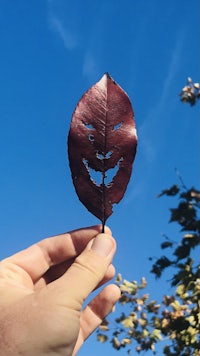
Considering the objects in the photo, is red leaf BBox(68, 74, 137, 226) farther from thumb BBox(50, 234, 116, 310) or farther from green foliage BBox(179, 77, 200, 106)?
green foliage BBox(179, 77, 200, 106)

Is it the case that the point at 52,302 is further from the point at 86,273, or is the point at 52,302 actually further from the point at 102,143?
the point at 102,143

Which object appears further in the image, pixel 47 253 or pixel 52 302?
pixel 47 253

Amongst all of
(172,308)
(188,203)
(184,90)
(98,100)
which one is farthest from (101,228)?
(184,90)

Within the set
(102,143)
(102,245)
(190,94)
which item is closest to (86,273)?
(102,245)

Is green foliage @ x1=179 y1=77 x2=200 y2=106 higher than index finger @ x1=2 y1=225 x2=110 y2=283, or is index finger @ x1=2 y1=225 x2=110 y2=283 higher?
green foliage @ x1=179 y1=77 x2=200 y2=106

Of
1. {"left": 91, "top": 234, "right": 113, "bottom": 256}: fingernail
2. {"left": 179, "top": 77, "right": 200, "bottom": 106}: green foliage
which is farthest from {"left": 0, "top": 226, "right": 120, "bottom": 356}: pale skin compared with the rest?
{"left": 179, "top": 77, "right": 200, "bottom": 106}: green foliage
